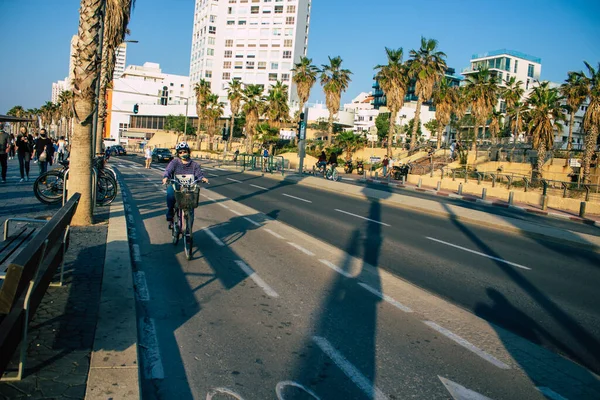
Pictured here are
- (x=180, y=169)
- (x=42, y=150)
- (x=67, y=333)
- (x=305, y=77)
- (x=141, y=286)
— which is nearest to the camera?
(x=67, y=333)

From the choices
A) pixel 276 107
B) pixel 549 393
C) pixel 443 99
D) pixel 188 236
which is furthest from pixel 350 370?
pixel 276 107

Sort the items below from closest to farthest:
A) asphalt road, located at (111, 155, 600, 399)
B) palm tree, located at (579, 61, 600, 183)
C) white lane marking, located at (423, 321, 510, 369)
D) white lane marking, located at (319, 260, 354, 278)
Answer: asphalt road, located at (111, 155, 600, 399)
white lane marking, located at (423, 321, 510, 369)
white lane marking, located at (319, 260, 354, 278)
palm tree, located at (579, 61, 600, 183)

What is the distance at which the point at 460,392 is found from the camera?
4.02 meters

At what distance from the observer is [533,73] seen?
122m

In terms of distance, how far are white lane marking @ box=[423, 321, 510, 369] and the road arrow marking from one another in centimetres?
71

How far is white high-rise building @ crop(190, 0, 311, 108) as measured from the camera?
10106 centimetres

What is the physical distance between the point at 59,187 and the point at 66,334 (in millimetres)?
9555

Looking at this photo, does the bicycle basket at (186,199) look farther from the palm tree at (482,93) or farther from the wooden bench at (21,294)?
the palm tree at (482,93)

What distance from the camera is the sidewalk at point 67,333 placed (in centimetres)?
345

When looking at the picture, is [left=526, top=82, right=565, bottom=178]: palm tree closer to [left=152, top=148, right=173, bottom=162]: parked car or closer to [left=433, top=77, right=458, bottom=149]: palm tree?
[left=433, top=77, right=458, bottom=149]: palm tree

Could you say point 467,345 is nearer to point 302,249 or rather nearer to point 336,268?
point 336,268

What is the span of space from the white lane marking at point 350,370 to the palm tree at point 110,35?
16381 mm

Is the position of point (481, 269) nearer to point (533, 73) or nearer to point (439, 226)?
point (439, 226)

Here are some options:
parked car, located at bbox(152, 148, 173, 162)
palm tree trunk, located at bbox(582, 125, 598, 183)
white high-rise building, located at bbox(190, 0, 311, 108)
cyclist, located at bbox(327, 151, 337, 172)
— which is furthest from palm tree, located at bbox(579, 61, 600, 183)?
white high-rise building, located at bbox(190, 0, 311, 108)
